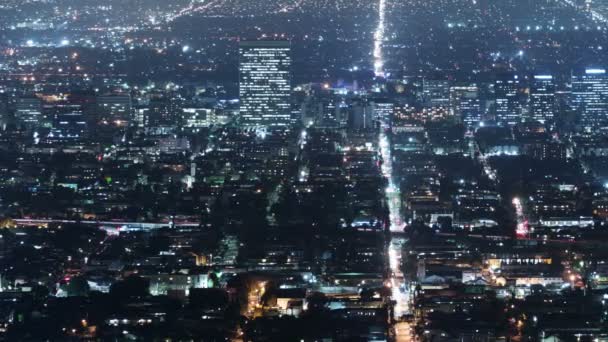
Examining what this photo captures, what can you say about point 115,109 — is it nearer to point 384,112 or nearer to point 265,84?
point 265,84

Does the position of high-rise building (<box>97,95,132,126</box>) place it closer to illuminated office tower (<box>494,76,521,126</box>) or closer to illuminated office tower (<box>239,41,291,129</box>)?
illuminated office tower (<box>239,41,291,129</box>)

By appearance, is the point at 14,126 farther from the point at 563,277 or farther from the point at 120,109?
the point at 563,277

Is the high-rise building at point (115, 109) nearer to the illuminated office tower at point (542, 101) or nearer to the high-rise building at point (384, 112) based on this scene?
the high-rise building at point (384, 112)

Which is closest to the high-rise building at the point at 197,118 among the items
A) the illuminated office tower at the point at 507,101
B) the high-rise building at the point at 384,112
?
the high-rise building at the point at 384,112

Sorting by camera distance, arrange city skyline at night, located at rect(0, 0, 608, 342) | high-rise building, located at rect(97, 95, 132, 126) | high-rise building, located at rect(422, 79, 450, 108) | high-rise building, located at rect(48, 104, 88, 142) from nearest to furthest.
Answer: city skyline at night, located at rect(0, 0, 608, 342), high-rise building, located at rect(48, 104, 88, 142), high-rise building, located at rect(97, 95, 132, 126), high-rise building, located at rect(422, 79, 450, 108)

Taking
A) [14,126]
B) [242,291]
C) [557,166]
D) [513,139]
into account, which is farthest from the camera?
[14,126]

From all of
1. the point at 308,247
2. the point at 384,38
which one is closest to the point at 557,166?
the point at 308,247

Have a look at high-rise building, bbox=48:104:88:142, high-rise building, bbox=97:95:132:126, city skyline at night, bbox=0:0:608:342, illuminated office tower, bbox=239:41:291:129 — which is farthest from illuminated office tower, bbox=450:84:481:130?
high-rise building, bbox=48:104:88:142
